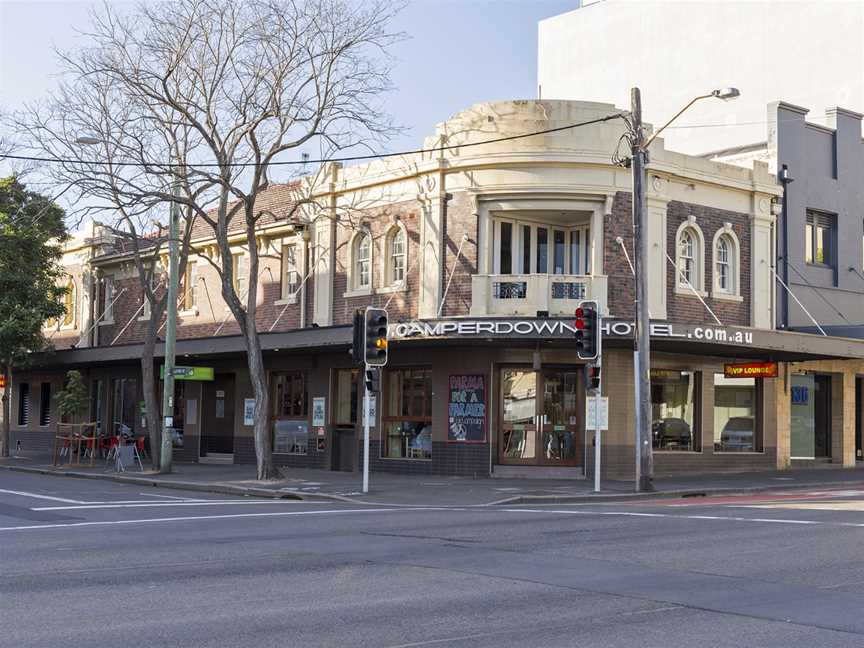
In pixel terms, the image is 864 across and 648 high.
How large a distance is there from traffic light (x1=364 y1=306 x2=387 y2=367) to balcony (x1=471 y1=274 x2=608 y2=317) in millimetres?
4146

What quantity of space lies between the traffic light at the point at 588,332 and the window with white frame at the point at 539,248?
4748mm

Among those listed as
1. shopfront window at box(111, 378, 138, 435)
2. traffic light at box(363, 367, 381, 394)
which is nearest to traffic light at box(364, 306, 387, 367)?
traffic light at box(363, 367, 381, 394)

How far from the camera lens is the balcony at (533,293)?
26125 millimetres

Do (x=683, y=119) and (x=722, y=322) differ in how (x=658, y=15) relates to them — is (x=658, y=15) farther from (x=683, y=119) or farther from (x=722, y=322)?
(x=722, y=322)

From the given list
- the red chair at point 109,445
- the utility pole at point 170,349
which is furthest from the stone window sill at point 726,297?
the red chair at point 109,445

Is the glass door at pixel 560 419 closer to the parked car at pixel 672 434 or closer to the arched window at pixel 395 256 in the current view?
the parked car at pixel 672 434

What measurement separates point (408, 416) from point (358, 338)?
20.4 ft

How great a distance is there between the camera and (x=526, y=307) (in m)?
26.2

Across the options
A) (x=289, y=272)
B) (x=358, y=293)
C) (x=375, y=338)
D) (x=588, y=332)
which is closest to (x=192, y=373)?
(x=289, y=272)

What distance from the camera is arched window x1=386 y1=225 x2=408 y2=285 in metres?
28.6

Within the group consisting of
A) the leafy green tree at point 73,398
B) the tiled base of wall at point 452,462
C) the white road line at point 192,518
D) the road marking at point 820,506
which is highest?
the leafy green tree at point 73,398

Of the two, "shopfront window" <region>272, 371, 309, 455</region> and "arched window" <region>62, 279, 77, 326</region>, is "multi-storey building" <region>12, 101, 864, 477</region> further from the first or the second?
"arched window" <region>62, 279, 77, 326</region>

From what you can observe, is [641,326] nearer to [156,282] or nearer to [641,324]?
[641,324]

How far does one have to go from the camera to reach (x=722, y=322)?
2850 centimetres
